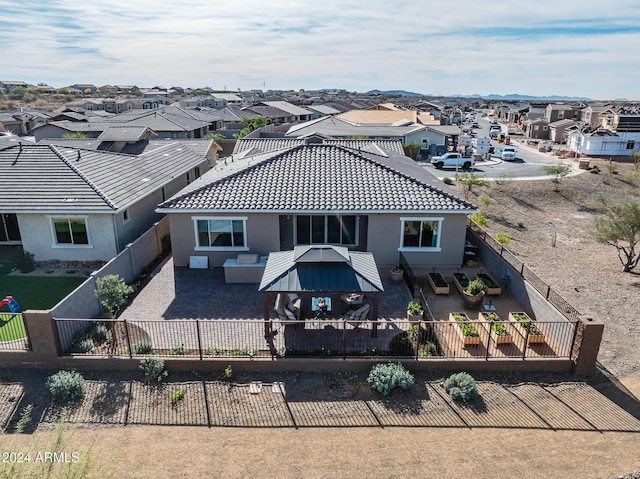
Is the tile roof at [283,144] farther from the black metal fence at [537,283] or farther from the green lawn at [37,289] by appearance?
the green lawn at [37,289]

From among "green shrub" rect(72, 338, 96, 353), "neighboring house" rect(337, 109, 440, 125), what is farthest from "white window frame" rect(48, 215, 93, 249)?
"neighboring house" rect(337, 109, 440, 125)

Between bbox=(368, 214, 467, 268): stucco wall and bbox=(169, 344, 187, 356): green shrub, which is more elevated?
bbox=(368, 214, 467, 268): stucco wall

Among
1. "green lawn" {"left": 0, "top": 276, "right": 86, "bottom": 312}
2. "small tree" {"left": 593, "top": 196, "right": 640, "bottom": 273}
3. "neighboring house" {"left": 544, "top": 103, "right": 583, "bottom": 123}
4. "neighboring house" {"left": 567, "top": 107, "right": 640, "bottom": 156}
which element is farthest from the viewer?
"neighboring house" {"left": 544, "top": 103, "right": 583, "bottom": 123}

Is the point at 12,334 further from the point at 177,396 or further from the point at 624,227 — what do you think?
the point at 624,227

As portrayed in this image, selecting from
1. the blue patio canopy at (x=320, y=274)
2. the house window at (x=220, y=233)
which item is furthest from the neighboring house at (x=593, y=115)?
the blue patio canopy at (x=320, y=274)

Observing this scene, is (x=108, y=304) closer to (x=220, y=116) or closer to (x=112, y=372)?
(x=112, y=372)

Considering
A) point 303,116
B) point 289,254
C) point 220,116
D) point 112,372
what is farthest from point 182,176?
point 303,116

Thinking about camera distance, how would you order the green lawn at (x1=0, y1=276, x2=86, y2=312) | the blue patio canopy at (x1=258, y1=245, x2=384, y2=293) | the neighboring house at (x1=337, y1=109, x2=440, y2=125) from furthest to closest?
the neighboring house at (x1=337, y1=109, x2=440, y2=125)
the green lawn at (x1=0, y1=276, x2=86, y2=312)
the blue patio canopy at (x1=258, y1=245, x2=384, y2=293)

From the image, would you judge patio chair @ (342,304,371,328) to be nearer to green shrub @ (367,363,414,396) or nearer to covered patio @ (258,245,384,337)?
covered patio @ (258,245,384,337)
